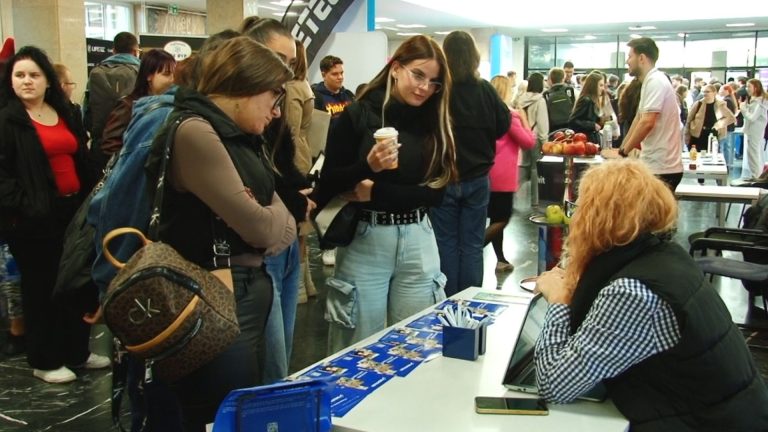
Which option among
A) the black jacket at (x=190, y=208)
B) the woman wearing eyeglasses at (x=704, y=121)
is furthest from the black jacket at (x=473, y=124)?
the woman wearing eyeglasses at (x=704, y=121)

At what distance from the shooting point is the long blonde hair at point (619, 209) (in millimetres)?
1751

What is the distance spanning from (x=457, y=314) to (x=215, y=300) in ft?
2.57

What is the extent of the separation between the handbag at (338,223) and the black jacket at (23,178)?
168cm

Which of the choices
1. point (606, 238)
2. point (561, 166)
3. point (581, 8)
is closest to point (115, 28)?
point (581, 8)

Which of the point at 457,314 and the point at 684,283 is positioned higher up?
the point at 684,283

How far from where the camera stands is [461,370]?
1952 mm

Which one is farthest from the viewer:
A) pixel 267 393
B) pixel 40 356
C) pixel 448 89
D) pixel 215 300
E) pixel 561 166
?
pixel 561 166

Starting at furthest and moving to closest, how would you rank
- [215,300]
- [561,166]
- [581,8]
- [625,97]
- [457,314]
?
1. [581,8]
2. [625,97]
3. [561,166]
4. [457,314]
5. [215,300]

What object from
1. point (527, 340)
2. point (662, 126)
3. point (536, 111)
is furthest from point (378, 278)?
point (536, 111)

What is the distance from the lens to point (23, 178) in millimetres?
3479

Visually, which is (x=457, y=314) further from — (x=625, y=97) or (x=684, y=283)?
(x=625, y=97)

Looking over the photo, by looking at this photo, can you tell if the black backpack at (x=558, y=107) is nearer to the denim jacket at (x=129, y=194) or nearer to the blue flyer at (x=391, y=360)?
the blue flyer at (x=391, y=360)

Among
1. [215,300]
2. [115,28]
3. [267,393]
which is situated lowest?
[267,393]

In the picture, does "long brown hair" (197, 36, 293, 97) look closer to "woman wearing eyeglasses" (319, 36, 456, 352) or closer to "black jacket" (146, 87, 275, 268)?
"black jacket" (146, 87, 275, 268)
